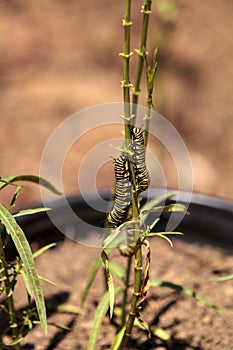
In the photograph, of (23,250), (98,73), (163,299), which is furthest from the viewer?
(98,73)

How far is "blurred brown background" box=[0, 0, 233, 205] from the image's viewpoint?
2395 mm

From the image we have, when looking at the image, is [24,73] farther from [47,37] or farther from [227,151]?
[227,151]

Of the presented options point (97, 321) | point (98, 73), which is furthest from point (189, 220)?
point (98, 73)

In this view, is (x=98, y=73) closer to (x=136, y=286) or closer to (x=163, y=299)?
(x=163, y=299)

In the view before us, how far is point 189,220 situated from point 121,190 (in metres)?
0.74

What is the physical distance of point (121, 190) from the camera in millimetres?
843

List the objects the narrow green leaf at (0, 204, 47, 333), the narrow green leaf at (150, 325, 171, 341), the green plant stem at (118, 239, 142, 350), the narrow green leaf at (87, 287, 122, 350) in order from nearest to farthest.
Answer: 1. the narrow green leaf at (0, 204, 47, 333)
2. the green plant stem at (118, 239, 142, 350)
3. the narrow green leaf at (87, 287, 122, 350)
4. the narrow green leaf at (150, 325, 171, 341)

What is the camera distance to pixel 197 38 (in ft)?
9.84

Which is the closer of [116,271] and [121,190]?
[121,190]

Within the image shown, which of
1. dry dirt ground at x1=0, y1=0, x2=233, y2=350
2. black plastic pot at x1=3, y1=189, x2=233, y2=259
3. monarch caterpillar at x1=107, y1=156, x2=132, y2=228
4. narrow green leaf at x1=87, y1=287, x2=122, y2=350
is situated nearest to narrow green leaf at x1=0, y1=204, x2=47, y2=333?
monarch caterpillar at x1=107, y1=156, x2=132, y2=228

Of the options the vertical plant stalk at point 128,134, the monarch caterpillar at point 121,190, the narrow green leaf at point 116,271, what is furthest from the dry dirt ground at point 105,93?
the monarch caterpillar at point 121,190

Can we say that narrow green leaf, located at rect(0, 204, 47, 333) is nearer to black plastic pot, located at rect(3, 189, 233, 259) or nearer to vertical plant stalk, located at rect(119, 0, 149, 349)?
vertical plant stalk, located at rect(119, 0, 149, 349)

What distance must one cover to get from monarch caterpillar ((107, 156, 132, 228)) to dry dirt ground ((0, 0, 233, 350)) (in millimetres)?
539

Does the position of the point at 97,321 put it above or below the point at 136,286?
below
